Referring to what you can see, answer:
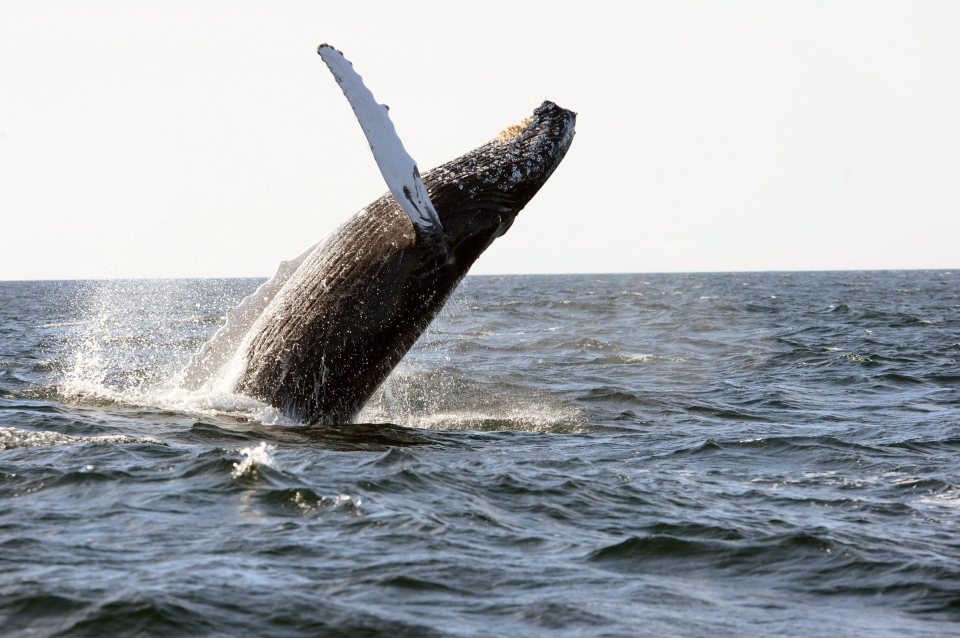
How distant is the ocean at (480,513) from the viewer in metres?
5.22

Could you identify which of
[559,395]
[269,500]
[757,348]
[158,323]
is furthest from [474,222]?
[158,323]

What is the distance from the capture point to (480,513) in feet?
23.1

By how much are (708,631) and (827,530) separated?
2084 mm

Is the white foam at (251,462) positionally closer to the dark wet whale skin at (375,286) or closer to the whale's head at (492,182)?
the dark wet whale skin at (375,286)

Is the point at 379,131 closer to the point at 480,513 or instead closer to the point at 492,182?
the point at 492,182

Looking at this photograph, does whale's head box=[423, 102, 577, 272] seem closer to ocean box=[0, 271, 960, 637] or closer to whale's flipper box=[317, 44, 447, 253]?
whale's flipper box=[317, 44, 447, 253]

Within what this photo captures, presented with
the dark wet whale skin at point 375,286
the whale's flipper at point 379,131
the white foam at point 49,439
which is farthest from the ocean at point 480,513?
the whale's flipper at point 379,131

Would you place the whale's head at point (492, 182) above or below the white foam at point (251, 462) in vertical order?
above

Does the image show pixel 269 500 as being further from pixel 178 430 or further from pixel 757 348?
pixel 757 348

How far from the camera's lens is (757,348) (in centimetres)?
2119

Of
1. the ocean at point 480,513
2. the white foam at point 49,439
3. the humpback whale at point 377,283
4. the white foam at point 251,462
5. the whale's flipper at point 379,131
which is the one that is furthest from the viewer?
the humpback whale at point 377,283

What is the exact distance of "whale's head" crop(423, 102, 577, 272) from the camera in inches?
381

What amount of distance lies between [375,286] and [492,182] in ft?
4.38

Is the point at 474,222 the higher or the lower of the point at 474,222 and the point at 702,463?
the higher
